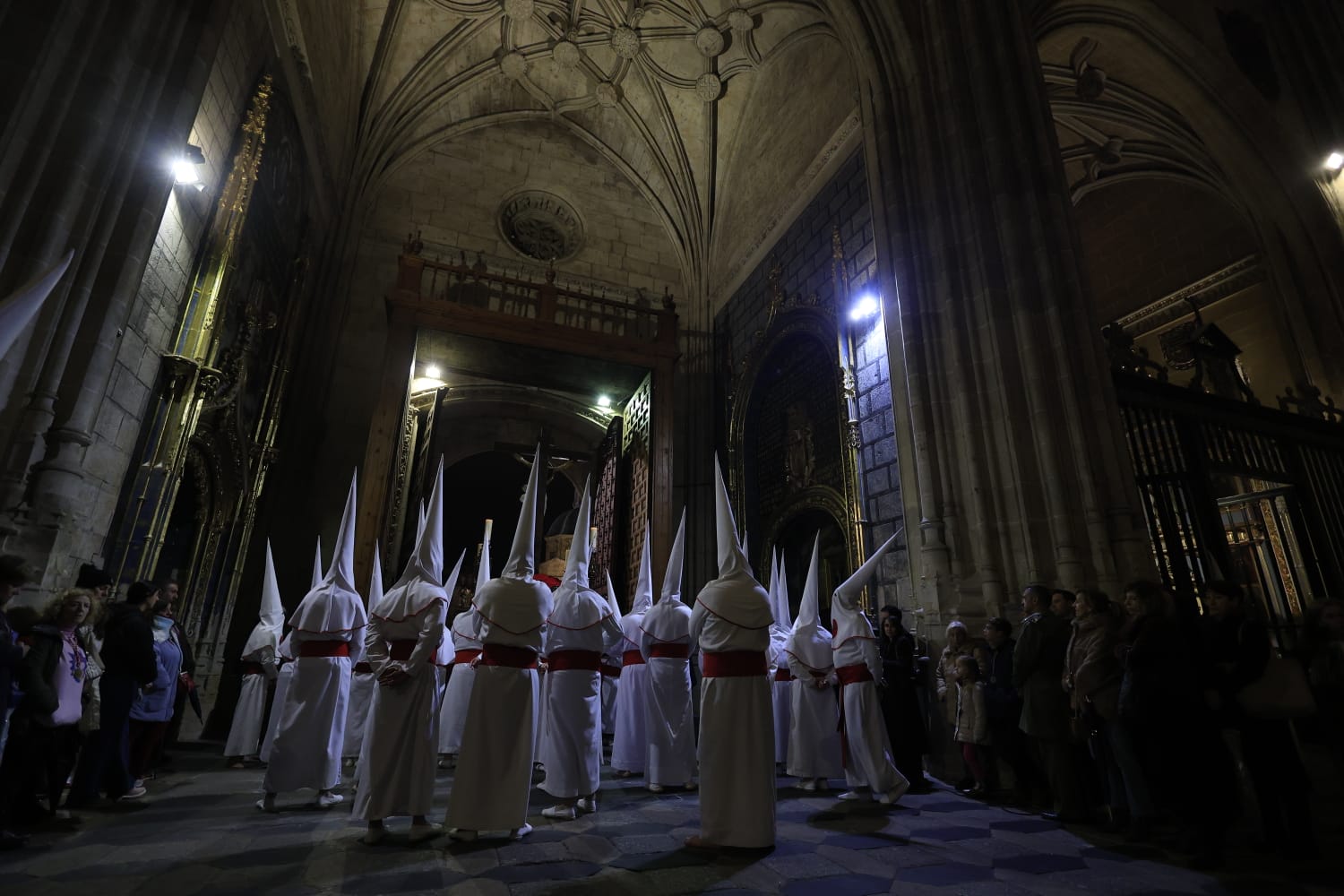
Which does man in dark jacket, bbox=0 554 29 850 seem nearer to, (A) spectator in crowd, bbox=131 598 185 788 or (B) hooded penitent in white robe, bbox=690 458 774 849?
(A) spectator in crowd, bbox=131 598 185 788

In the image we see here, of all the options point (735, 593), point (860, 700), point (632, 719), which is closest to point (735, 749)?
point (735, 593)

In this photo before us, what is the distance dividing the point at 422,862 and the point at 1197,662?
400cm

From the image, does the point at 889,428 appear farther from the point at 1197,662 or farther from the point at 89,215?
the point at 89,215

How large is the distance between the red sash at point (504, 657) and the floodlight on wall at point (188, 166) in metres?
4.54

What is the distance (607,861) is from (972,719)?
283 centimetres

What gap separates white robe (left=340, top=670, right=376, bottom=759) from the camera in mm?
5434

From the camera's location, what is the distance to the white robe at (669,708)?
484 cm

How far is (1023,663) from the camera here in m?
4.02

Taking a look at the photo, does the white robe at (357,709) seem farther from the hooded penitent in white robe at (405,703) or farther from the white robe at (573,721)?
the hooded penitent in white robe at (405,703)

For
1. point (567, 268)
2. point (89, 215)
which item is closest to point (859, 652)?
point (89, 215)

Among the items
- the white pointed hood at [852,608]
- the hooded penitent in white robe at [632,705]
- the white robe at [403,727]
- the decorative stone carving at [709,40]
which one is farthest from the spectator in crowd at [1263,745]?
the decorative stone carving at [709,40]

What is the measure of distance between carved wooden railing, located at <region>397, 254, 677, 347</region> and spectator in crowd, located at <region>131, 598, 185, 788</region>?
21.1 feet

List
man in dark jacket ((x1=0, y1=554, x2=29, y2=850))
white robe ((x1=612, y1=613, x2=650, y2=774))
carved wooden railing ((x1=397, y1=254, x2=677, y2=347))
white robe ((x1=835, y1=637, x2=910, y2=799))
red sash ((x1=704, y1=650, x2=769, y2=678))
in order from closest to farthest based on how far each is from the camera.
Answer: man in dark jacket ((x1=0, y1=554, x2=29, y2=850)) < red sash ((x1=704, y1=650, x2=769, y2=678)) < white robe ((x1=835, y1=637, x2=910, y2=799)) < white robe ((x1=612, y1=613, x2=650, y2=774)) < carved wooden railing ((x1=397, y1=254, x2=677, y2=347))

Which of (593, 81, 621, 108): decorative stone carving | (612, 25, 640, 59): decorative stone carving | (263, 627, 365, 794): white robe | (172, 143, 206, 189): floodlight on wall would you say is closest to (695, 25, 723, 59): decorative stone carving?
(612, 25, 640, 59): decorative stone carving
